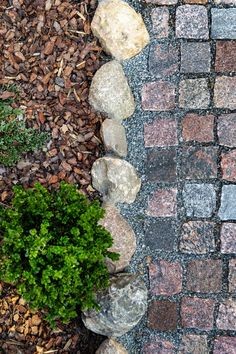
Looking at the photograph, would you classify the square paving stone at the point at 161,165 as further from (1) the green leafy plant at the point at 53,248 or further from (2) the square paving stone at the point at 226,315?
(2) the square paving stone at the point at 226,315

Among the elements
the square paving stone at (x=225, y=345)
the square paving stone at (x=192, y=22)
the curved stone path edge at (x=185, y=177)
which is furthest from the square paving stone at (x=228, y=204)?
the square paving stone at (x=192, y=22)

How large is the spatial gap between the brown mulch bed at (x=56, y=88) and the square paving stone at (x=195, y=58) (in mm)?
499

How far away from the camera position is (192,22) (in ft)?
12.4

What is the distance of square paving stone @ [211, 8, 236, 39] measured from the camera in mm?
3758

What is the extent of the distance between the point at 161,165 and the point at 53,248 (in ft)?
3.27

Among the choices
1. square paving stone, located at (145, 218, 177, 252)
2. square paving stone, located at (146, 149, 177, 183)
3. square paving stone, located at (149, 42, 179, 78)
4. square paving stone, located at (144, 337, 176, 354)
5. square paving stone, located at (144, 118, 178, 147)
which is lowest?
square paving stone, located at (144, 337, 176, 354)

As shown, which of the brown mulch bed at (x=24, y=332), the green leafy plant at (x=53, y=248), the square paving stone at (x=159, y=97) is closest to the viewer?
the green leafy plant at (x=53, y=248)

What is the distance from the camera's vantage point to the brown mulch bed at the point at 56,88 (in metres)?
3.64

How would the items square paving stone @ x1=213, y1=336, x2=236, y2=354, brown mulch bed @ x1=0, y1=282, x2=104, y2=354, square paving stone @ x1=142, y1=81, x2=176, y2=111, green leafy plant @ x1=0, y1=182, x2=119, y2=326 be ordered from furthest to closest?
square paving stone @ x1=142, y1=81, x2=176, y2=111, square paving stone @ x1=213, y1=336, x2=236, y2=354, brown mulch bed @ x1=0, y1=282, x2=104, y2=354, green leafy plant @ x1=0, y1=182, x2=119, y2=326

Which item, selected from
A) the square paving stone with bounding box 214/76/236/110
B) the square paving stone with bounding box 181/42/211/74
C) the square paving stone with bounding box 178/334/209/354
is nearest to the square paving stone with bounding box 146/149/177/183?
the square paving stone with bounding box 214/76/236/110

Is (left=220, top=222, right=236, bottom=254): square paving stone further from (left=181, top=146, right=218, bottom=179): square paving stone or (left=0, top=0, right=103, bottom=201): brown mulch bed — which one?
(left=0, top=0, right=103, bottom=201): brown mulch bed

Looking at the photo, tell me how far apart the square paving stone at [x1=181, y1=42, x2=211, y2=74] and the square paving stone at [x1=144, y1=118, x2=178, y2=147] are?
334 mm

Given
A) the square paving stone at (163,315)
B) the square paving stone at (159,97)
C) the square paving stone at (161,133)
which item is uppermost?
the square paving stone at (159,97)

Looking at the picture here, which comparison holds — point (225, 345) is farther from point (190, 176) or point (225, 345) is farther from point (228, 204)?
point (190, 176)
